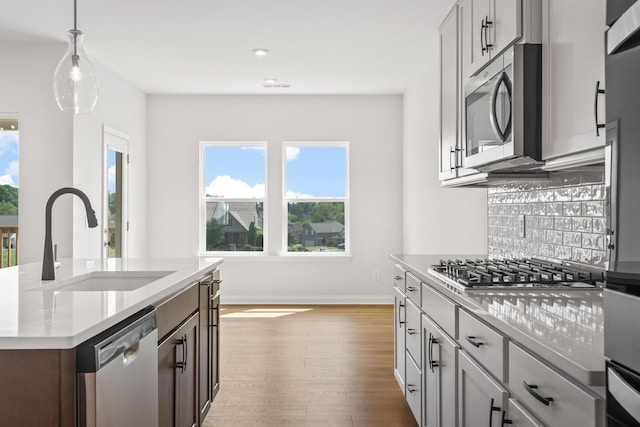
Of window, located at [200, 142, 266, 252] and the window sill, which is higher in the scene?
window, located at [200, 142, 266, 252]

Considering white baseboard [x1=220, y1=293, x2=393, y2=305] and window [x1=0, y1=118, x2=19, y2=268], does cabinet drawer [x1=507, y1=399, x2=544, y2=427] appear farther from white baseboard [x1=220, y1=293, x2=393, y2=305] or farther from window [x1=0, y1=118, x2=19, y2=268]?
white baseboard [x1=220, y1=293, x2=393, y2=305]

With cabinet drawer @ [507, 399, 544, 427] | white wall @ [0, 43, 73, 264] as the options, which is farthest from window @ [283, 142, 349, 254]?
cabinet drawer @ [507, 399, 544, 427]

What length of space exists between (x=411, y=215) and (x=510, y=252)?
123 inches

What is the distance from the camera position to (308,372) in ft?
13.0

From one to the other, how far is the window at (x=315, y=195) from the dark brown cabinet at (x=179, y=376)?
13.8 feet

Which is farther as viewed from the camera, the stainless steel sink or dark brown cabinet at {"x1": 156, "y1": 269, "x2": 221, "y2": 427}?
the stainless steel sink

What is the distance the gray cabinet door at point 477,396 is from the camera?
1.56m

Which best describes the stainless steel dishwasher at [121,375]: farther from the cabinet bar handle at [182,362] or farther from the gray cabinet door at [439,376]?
the gray cabinet door at [439,376]

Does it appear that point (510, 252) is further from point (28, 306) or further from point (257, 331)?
point (257, 331)

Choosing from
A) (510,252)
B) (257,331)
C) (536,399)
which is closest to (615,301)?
(536,399)

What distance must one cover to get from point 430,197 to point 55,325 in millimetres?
4340

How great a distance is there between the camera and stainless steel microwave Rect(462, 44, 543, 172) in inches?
80.5

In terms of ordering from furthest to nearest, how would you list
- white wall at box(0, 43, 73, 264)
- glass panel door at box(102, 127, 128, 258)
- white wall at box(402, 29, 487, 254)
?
glass panel door at box(102, 127, 128, 258)
white wall at box(0, 43, 73, 264)
white wall at box(402, 29, 487, 254)

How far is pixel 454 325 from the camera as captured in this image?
205cm
